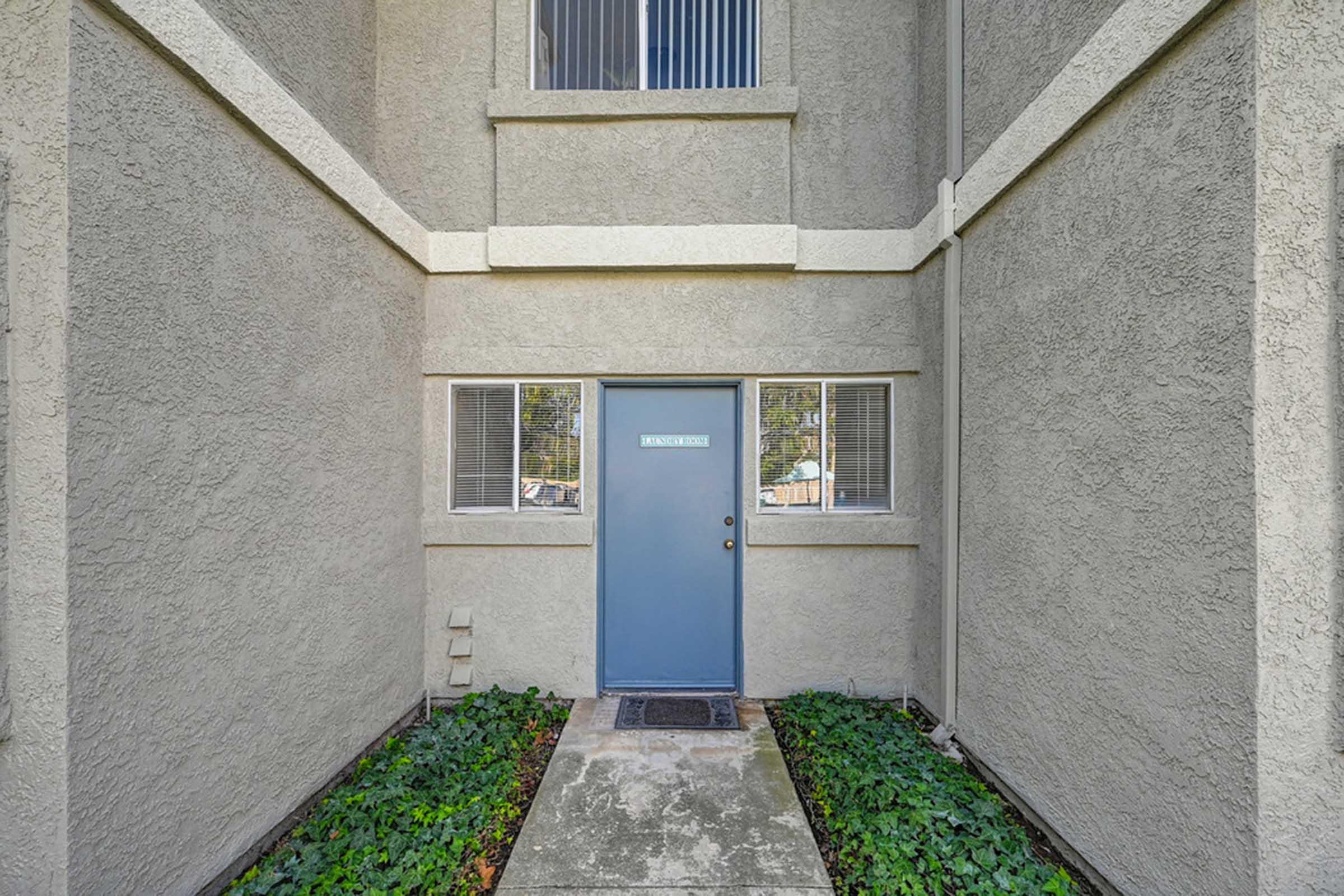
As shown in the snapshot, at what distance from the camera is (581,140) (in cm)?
439

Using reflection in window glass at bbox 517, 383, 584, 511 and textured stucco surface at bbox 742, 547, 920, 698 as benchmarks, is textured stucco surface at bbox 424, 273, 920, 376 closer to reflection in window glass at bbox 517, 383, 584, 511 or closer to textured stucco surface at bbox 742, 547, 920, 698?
reflection in window glass at bbox 517, 383, 584, 511

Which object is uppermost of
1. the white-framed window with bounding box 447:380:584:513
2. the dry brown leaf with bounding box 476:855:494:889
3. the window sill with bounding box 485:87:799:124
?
the window sill with bounding box 485:87:799:124

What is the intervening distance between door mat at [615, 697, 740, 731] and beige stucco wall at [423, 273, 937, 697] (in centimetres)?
32

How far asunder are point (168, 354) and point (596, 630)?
3198 mm

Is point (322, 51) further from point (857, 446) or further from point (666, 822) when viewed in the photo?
point (666, 822)

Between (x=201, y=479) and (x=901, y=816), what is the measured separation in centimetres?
387

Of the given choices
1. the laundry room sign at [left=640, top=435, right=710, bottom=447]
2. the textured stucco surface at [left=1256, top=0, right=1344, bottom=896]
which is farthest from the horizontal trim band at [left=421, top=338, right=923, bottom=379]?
the textured stucco surface at [left=1256, top=0, right=1344, bottom=896]

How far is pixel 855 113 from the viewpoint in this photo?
14.4ft

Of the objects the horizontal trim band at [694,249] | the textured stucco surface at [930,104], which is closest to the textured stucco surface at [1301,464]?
the textured stucco surface at [930,104]

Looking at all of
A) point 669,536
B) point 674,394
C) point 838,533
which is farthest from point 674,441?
point 838,533

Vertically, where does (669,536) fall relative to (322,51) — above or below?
below

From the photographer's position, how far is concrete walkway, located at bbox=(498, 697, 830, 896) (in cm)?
261

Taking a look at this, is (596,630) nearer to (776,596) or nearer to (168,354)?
(776,596)

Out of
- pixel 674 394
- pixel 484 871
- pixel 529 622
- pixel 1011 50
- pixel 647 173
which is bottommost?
pixel 484 871
